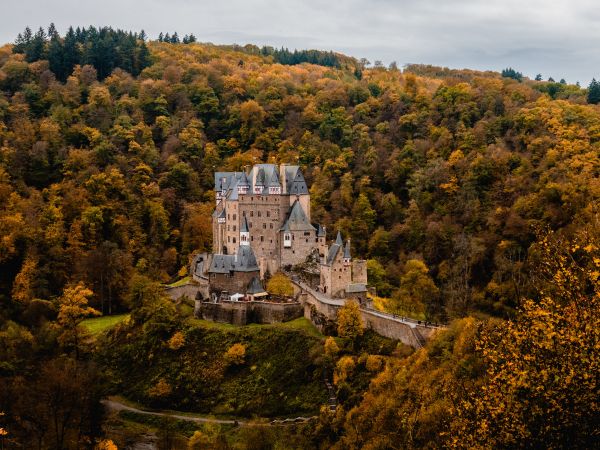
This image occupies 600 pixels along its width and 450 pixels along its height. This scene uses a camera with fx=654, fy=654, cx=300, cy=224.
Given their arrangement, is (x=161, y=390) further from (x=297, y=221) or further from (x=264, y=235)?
(x=297, y=221)

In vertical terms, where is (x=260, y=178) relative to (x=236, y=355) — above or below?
above

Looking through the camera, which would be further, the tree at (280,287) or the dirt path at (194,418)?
the tree at (280,287)

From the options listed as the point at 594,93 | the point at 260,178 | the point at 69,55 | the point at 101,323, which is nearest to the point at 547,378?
the point at 260,178

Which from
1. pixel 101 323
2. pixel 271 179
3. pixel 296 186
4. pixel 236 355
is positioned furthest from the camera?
pixel 101 323

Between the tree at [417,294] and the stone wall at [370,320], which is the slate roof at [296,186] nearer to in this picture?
the stone wall at [370,320]

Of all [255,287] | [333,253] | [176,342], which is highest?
[333,253]

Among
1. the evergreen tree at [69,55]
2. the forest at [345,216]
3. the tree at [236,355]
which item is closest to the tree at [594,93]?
the forest at [345,216]
